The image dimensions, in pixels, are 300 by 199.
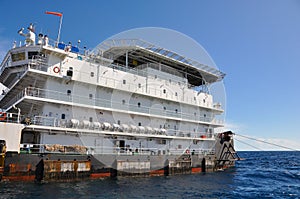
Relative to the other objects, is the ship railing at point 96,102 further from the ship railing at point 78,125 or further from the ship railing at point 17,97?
the ship railing at point 78,125

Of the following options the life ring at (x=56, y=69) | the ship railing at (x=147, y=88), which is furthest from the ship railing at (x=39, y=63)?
the ship railing at (x=147, y=88)

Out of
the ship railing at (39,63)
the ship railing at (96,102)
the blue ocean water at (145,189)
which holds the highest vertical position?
the ship railing at (39,63)

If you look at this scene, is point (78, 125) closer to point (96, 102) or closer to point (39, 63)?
point (96, 102)

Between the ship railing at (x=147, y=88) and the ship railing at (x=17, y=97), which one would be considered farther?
the ship railing at (x=147, y=88)

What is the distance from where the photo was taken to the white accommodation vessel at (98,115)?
19.2 m

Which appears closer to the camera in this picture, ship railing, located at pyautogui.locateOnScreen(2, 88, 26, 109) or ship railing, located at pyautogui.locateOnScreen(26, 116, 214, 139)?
ship railing, located at pyautogui.locateOnScreen(26, 116, 214, 139)

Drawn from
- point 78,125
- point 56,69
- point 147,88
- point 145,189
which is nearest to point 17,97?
point 56,69

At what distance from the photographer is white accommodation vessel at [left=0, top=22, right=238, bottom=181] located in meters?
19.2

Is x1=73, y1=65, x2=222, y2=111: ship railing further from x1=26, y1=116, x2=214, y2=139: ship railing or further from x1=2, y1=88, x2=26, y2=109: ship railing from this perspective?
x1=2, y1=88, x2=26, y2=109: ship railing

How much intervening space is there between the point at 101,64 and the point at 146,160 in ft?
37.2

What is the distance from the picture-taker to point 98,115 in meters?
24.0

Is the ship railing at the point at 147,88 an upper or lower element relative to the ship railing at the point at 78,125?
upper

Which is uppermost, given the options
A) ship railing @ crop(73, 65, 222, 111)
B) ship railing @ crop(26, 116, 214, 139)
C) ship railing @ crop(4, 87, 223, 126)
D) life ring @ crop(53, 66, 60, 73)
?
life ring @ crop(53, 66, 60, 73)

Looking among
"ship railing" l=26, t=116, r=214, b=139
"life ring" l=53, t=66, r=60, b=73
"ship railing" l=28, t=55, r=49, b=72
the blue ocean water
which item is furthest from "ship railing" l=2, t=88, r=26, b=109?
the blue ocean water
